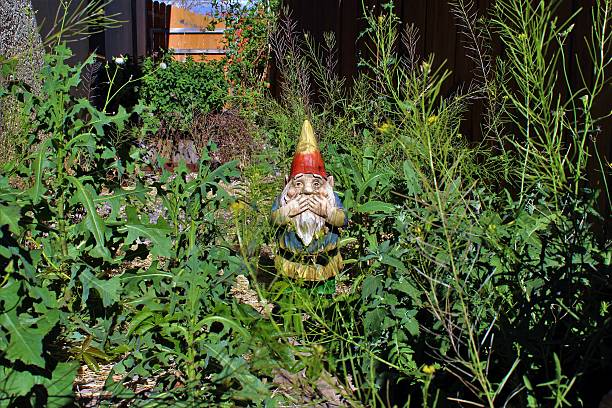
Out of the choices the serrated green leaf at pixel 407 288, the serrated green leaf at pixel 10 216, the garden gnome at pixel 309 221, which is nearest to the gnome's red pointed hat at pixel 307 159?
the garden gnome at pixel 309 221

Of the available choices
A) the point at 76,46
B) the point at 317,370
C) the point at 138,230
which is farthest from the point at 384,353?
the point at 76,46

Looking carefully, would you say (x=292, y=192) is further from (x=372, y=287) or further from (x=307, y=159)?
(x=372, y=287)

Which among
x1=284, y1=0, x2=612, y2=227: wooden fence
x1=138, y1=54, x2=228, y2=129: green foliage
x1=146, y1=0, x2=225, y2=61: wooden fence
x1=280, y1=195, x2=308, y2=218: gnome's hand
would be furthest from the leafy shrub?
x1=146, y1=0, x2=225, y2=61: wooden fence

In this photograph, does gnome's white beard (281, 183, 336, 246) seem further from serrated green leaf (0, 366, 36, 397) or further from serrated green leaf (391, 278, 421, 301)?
serrated green leaf (0, 366, 36, 397)

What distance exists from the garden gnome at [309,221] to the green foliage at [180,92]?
615 centimetres

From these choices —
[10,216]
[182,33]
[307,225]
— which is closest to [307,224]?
[307,225]

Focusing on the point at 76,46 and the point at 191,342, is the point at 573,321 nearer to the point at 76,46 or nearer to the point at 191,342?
the point at 191,342

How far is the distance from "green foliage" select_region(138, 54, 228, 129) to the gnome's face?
6142 mm

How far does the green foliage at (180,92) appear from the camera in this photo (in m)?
9.53

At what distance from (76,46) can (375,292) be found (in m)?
7.48

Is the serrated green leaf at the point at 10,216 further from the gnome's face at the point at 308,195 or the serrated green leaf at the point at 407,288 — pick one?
the gnome's face at the point at 308,195

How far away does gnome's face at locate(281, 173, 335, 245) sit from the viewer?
3.31m

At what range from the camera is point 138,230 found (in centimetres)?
249

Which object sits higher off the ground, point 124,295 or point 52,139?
point 52,139
